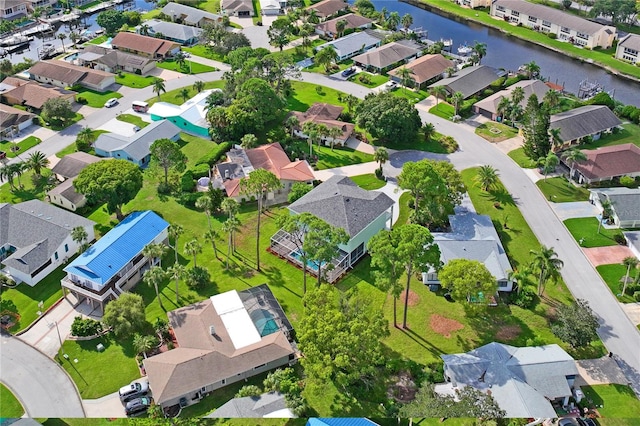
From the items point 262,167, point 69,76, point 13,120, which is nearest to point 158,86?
point 69,76

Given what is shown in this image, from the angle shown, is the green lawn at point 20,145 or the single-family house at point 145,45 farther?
the single-family house at point 145,45

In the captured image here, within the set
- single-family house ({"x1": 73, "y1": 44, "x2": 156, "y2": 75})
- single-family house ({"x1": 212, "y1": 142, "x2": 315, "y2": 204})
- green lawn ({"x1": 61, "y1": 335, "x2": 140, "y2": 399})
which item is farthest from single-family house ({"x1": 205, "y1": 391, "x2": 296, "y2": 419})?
single-family house ({"x1": 73, "y1": 44, "x2": 156, "y2": 75})

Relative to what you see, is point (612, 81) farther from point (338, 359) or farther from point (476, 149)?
point (338, 359)

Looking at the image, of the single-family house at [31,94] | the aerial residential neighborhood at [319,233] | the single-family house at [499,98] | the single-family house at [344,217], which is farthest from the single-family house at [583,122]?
the single-family house at [31,94]

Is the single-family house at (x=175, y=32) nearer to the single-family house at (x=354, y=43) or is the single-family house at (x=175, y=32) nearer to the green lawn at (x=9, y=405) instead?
the single-family house at (x=354, y=43)

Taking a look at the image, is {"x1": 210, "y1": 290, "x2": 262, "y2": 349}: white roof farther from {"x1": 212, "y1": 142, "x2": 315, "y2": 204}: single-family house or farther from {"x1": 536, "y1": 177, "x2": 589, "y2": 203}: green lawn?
{"x1": 536, "y1": 177, "x2": 589, "y2": 203}: green lawn

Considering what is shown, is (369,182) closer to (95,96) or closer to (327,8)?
(95,96)
